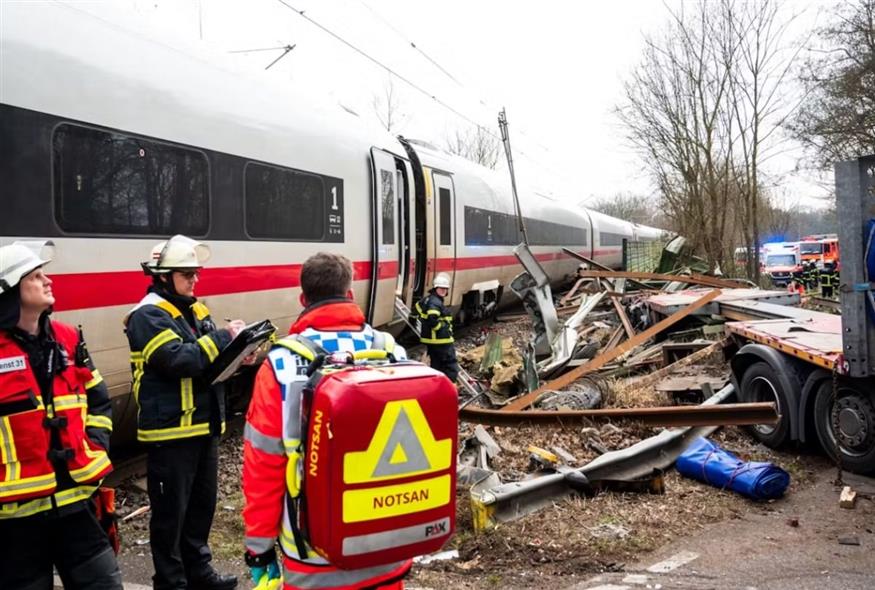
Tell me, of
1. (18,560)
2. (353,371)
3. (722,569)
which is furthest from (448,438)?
(722,569)

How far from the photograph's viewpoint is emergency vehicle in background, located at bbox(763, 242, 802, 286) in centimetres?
3019

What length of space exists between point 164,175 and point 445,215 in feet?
22.6

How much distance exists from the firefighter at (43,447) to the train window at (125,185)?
7.53 feet

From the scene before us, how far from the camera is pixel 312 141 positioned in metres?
7.41

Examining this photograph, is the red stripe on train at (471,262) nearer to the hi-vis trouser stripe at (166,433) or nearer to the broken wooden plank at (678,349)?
the broken wooden plank at (678,349)

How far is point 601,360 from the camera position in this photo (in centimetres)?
845

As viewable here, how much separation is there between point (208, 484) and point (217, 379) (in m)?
0.62

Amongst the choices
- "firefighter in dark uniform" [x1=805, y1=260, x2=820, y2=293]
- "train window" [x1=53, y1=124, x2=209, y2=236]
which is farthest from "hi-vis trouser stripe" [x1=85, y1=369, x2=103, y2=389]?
"firefighter in dark uniform" [x1=805, y1=260, x2=820, y2=293]

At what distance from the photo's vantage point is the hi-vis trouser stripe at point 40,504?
7.80ft

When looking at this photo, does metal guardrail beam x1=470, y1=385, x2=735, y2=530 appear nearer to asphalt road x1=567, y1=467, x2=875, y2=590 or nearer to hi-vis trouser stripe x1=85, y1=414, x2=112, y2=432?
asphalt road x1=567, y1=467, x2=875, y2=590

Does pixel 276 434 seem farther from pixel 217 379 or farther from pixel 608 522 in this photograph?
pixel 608 522

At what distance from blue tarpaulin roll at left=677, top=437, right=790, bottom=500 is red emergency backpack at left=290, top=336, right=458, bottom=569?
3.49 meters

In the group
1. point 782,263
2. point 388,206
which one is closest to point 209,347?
point 388,206

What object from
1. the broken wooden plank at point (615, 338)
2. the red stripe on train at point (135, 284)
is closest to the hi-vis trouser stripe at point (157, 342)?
the red stripe on train at point (135, 284)
